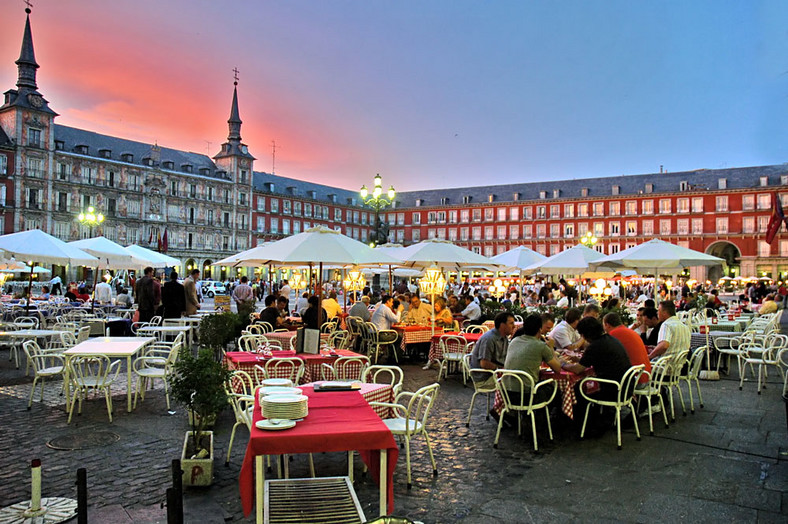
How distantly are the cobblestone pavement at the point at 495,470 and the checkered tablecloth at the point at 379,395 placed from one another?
45cm

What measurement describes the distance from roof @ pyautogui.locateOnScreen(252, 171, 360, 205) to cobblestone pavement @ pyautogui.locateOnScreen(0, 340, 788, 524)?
5014 cm

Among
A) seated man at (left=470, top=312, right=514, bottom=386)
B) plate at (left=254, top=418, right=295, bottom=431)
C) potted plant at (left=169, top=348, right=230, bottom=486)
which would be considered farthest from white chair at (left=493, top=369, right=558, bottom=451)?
potted plant at (left=169, top=348, right=230, bottom=486)

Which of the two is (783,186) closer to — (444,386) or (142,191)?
(444,386)

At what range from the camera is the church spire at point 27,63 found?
36.6 metres

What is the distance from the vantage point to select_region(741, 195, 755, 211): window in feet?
151

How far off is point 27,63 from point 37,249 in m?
35.1

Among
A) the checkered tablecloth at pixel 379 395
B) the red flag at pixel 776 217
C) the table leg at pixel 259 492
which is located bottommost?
the table leg at pixel 259 492

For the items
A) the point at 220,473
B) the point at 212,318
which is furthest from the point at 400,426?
the point at 212,318

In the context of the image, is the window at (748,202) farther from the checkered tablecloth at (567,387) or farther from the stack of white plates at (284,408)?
the stack of white plates at (284,408)

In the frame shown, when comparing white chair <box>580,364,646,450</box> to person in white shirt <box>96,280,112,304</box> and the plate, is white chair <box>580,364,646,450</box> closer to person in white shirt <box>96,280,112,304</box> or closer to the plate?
the plate

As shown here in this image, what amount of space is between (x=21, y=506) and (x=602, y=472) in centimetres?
407

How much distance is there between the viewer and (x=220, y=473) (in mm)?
4152

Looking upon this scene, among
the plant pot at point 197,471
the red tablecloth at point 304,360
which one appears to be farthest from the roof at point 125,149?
the plant pot at point 197,471

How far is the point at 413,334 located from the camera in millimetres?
9312
